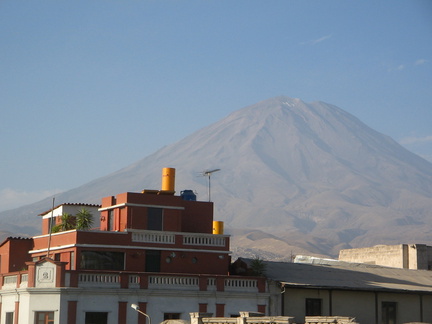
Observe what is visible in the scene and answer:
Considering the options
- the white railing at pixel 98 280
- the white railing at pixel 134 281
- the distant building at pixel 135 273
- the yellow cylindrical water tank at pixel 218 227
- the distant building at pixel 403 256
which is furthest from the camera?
the distant building at pixel 403 256

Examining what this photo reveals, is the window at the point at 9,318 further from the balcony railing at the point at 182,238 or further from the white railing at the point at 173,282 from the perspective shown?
the white railing at the point at 173,282

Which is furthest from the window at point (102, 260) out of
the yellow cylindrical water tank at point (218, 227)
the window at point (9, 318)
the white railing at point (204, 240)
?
A: the yellow cylindrical water tank at point (218, 227)

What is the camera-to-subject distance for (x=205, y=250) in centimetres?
6388

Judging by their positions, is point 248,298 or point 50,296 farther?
point 248,298

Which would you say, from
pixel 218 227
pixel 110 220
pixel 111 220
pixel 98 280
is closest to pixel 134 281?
pixel 98 280

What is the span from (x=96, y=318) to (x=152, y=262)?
5819 mm

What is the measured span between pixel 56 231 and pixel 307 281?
1785cm

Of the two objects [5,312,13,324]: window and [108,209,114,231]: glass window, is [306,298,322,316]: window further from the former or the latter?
[5,312,13,324]: window

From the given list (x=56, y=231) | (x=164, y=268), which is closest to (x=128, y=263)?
(x=164, y=268)

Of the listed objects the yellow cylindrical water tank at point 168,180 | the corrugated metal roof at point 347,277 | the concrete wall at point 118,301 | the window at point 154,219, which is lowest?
the concrete wall at point 118,301

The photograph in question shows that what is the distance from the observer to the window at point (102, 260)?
200 ft

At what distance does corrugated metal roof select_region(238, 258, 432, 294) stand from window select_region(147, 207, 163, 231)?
763cm

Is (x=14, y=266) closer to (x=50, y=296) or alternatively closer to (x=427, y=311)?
(x=50, y=296)

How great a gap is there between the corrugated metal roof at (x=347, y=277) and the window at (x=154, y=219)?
25.0 ft
